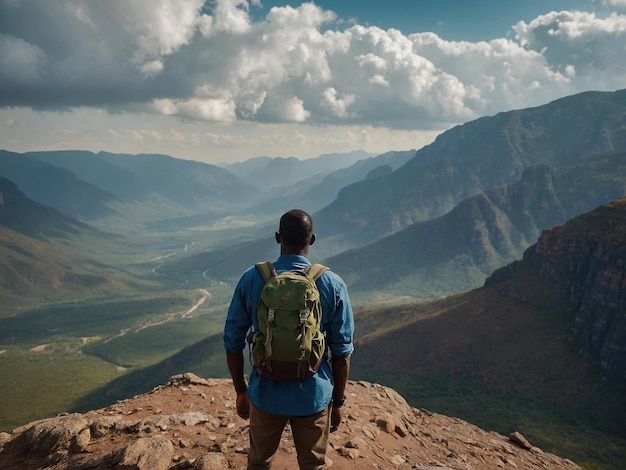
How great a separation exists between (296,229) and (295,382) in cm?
227

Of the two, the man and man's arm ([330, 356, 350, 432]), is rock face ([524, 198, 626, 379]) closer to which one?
man's arm ([330, 356, 350, 432])

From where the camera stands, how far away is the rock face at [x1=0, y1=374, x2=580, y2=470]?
9.09m

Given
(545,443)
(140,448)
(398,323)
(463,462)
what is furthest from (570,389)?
(140,448)

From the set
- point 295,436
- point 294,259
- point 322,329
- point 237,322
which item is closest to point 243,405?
point 295,436

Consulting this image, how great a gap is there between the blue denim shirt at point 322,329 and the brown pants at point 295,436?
21 cm

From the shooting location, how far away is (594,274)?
226 feet

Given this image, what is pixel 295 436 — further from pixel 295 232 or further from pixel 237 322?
pixel 295 232

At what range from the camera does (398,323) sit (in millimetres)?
89000

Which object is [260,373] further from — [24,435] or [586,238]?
[586,238]

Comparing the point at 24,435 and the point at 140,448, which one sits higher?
the point at 140,448

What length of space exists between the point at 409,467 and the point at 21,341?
217 meters

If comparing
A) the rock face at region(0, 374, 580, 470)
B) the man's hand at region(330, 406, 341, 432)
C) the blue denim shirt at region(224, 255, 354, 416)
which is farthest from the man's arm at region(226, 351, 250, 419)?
the rock face at region(0, 374, 580, 470)

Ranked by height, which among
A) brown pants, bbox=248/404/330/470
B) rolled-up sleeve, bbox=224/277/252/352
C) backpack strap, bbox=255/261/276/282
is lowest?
brown pants, bbox=248/404/330/470

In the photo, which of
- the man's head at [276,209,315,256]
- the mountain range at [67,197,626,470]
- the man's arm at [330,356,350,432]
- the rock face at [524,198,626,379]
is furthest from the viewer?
the rock face at [524,198,626,379]
